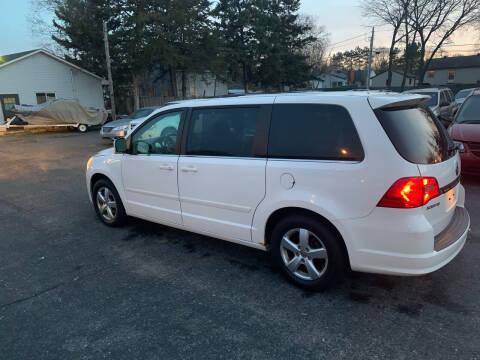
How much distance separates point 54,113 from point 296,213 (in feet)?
73.1

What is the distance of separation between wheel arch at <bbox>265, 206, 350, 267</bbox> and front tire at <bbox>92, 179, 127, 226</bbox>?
7.91ft

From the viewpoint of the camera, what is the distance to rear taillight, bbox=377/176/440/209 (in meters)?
2.62

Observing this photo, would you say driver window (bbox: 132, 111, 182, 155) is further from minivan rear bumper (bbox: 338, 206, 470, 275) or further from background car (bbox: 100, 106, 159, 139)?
background car (bbox: 100, 106, 159, 139)

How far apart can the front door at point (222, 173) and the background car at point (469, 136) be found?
4.34 m

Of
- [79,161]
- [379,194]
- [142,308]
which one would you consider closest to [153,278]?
[142,308]

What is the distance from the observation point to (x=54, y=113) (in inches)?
846

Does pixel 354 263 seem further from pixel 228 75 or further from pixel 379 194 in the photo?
pixel 228 75

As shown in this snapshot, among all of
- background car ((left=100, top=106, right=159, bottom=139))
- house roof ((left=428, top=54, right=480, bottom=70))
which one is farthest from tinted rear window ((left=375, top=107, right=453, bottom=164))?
house roof ((left=428, top=54, right=480, bottom=70))

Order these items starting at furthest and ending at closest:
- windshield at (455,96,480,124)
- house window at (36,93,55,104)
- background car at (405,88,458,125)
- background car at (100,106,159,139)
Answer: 1. house window at (36,93,55,104)
2. background car at (100,106,159,139)
3. background car at (405,88,458,125)
4. windshield at (455,96,480,124)

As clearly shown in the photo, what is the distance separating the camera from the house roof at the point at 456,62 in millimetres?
55219

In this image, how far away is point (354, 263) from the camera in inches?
115

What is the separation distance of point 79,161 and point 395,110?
35.0 feet

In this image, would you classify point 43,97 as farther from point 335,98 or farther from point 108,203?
point 335,98

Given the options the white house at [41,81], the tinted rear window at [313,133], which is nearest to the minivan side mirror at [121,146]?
the tinted rear window at [313,133]
